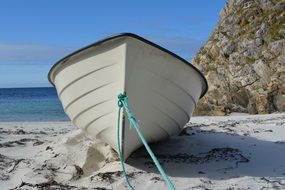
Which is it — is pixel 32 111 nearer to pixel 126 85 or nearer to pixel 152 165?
pixel 152 165

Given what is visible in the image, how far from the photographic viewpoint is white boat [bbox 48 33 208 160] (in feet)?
15.8

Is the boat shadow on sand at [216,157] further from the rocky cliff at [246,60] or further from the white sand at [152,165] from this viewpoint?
the rocky cliff at [246,60]

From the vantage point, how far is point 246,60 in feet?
63.3

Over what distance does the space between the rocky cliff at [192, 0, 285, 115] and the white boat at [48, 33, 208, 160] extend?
11.9 m

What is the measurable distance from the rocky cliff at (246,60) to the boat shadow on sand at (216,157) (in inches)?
391

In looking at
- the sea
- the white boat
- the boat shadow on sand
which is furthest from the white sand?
the sea

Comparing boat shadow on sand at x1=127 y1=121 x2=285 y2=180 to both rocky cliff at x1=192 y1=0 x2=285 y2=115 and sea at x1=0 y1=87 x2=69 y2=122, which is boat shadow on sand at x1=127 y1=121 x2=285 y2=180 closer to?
rocky cliff at x1=192 y1=0 x2=285 y2=115

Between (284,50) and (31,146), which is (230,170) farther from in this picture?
(284,50)

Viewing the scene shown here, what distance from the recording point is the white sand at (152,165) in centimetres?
505

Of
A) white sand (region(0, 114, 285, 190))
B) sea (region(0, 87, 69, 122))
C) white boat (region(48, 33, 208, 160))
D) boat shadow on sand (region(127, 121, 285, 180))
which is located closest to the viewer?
white boat (region(48, 33, 208, 160))

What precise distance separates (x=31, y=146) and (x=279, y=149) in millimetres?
3963

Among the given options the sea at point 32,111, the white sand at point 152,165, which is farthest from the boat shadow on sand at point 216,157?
the sea at point 32,111

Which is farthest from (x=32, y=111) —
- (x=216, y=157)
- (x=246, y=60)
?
(x=216, y=157)

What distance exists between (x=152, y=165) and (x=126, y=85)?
4.33 ft
